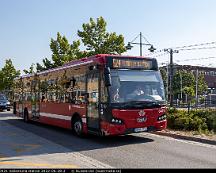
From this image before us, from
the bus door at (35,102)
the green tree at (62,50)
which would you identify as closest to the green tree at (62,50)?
the green tree at (62,50)

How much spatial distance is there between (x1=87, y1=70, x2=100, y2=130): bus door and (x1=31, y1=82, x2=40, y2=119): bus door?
751cm

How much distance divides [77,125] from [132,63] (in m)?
3.48

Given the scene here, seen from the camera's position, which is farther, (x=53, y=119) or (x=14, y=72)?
(x=14, y=72)

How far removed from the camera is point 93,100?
13375mm

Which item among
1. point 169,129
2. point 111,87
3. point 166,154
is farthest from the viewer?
point 169,129

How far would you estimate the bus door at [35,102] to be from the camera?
2066cm

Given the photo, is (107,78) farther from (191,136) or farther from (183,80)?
(183,80)

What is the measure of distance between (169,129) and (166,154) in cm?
571

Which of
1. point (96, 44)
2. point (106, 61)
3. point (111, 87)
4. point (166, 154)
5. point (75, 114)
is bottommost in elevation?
point (166, 154)

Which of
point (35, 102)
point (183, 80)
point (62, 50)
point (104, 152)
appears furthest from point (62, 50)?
point (183, 80)

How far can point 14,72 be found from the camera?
200 ft

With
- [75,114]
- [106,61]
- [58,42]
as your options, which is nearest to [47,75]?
[75,114]

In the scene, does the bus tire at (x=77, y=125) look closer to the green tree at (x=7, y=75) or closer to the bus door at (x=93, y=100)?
the bus door at (x=93, y=100)

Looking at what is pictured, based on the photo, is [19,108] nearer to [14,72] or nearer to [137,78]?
[137,78]
